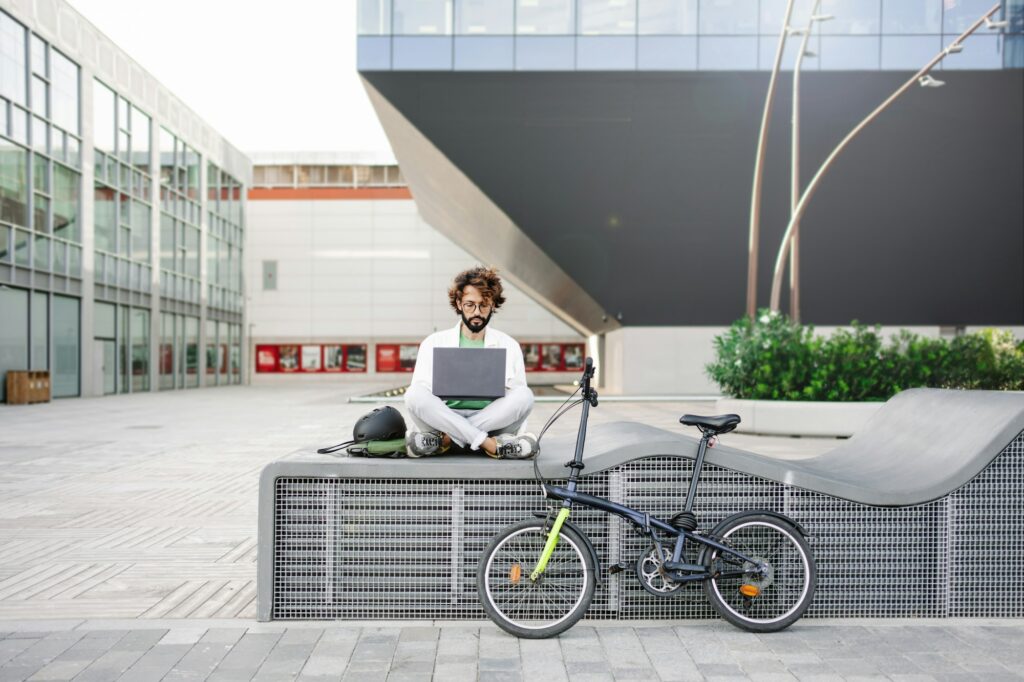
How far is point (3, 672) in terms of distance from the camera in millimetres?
4117

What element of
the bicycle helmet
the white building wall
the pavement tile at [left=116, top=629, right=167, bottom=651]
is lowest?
the pavement tile at [left=116, top=629, right=167, bottom=651]

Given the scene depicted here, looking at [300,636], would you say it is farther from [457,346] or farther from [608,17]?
[608,17]

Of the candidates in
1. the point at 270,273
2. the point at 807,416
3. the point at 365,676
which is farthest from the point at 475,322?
the point at 270,273

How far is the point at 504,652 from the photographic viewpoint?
445 centimetres

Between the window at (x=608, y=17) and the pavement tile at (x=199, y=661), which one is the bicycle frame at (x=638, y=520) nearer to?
the pavement tile at (x=199, y=661)

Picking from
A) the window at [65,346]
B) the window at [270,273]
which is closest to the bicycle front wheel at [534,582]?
the window at [65,346]

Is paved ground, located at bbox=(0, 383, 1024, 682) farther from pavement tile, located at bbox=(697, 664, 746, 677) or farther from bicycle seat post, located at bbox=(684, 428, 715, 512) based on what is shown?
bicycle seat post, located at bbox=(684, 428, 715, 512)

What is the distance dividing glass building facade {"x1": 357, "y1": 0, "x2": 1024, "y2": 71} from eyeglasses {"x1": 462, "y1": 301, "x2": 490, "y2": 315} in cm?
2087

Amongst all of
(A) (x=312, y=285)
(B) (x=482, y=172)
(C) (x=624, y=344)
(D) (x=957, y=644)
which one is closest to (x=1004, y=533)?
(D) (x=957, y=644)

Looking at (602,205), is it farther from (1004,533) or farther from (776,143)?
(1004,533)

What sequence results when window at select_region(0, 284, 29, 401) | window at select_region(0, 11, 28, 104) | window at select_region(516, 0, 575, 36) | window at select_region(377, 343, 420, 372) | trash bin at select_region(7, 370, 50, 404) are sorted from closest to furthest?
window at select_region(0, 11, 28, 104) → window at select_region(516, 0, 575, 36) → window at select_region(0, 284, 29, 401) → trash bin at select_region(7, 370, 50, 404) → window at select_region(377, 343, 420, 372)

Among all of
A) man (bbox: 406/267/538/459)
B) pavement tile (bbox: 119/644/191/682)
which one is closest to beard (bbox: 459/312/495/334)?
man (bbox: 406/267/538/459)

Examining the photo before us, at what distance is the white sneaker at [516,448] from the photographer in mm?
4969

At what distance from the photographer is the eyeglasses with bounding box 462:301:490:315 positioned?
5.23 m
